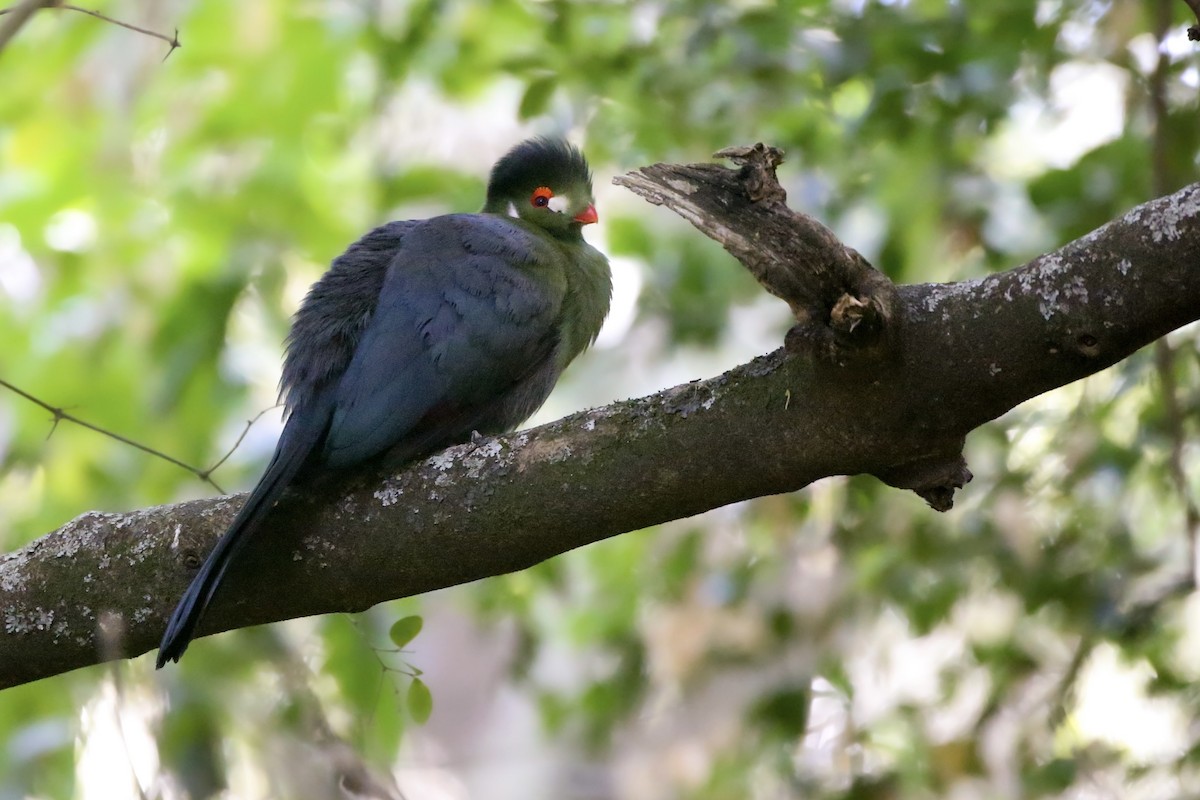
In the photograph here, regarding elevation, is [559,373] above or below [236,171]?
below

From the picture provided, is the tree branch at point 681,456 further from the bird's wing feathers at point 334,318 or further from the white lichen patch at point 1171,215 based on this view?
the bird's wing feathers at point 334,318

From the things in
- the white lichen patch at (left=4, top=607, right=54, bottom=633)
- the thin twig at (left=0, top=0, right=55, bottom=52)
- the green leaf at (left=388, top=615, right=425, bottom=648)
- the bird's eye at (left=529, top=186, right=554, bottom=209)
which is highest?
the bird's eye at (left=529, top=186, right=554, bottom=209)

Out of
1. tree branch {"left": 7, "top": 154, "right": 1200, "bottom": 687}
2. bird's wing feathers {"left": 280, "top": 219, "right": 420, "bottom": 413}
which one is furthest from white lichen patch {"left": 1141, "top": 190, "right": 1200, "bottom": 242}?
bird's wing feathers {"left": 280, "top": 219, "right": 420, "bottom": 413}

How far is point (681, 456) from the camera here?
70.1 inches

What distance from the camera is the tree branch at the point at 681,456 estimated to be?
1.58m

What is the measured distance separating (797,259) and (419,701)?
3.48ft

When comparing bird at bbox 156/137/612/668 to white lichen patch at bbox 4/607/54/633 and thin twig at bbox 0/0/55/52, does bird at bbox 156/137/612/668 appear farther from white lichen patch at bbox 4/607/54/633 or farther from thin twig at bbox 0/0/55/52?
thin twig at bbox 0/0/55/52

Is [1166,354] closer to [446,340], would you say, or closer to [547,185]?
[446,340]

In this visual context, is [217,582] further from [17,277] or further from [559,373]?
[17,277]

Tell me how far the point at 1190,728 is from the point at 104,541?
2.21 meters

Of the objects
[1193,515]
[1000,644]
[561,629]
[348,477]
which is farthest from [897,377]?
[561,629]

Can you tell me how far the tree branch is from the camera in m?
1.58

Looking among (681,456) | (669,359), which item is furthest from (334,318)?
(669,359)

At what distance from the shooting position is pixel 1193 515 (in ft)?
8.50
